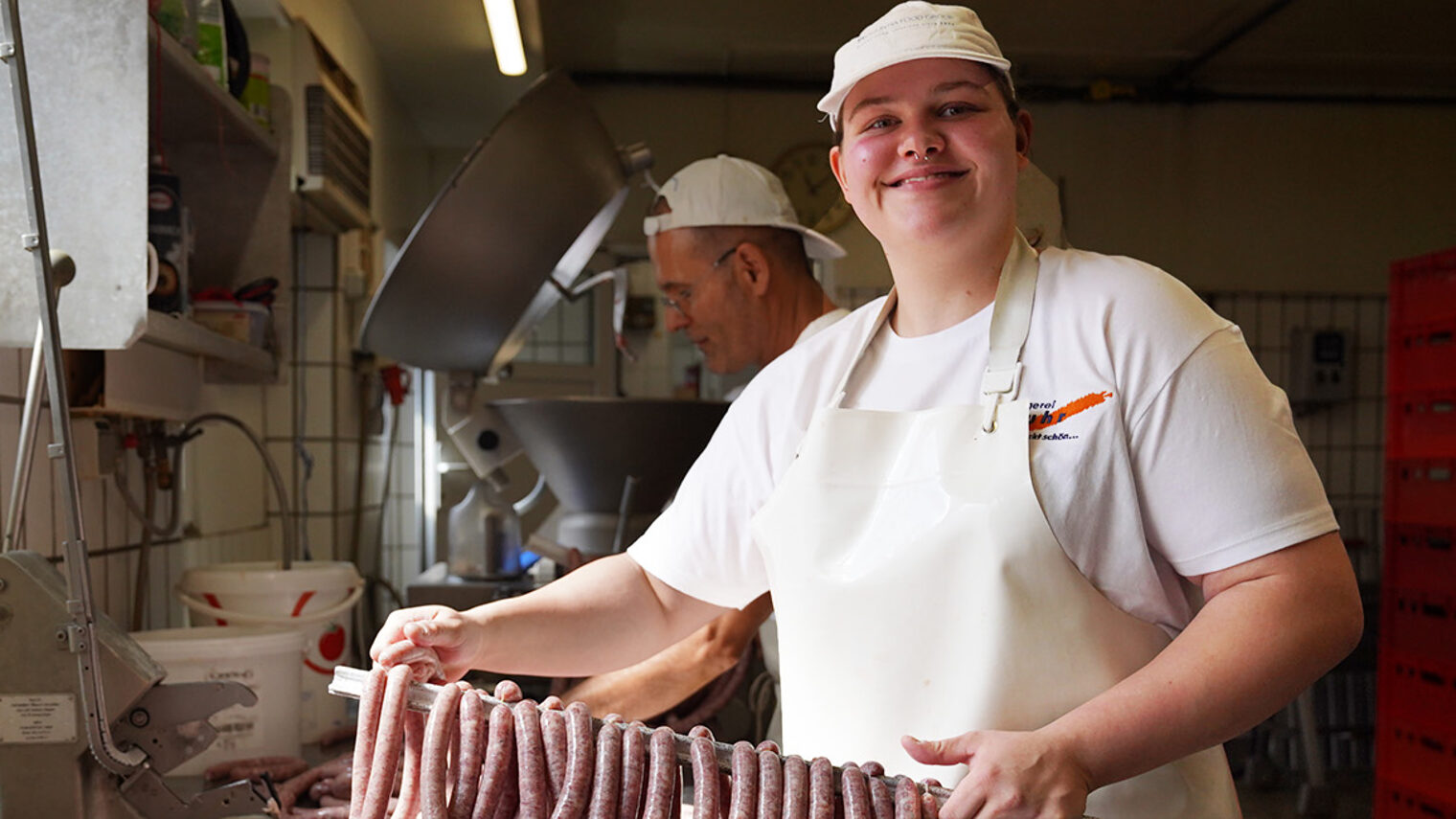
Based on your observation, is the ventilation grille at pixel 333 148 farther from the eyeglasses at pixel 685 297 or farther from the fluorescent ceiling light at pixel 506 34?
the eyeglasses at pixel 685 297

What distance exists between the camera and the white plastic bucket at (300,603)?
2.26 m

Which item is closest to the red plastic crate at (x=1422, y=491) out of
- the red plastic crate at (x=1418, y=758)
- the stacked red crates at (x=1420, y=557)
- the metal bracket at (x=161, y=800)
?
the stacked red crates at (x=1420, y=557)

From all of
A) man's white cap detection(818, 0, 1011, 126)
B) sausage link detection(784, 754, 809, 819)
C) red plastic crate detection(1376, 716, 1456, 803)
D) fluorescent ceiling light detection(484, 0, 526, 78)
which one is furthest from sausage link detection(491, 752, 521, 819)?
red plastic crate detection(1376, 716, 1456, 803)

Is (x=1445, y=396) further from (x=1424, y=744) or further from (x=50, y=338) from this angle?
(x=50, y=338)

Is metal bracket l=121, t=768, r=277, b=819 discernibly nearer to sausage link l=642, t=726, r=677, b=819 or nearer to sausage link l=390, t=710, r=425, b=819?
sausage link l=390, t=710, r=425, b=819

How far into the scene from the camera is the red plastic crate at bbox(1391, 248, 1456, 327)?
3395mm

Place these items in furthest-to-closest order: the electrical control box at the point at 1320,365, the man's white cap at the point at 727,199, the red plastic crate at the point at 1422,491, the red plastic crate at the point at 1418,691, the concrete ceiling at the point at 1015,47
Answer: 1. the electrical control box at the point at 1320,365
2. the concrete ceiling at the point at 1015,47
3. the red plastic crate at the point at 1422,491
4. the red plastic crate at the point at 1418,691
5. the man's white cap at the point at 727,199

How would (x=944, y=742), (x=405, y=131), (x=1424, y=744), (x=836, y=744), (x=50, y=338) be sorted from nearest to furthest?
(x=944, y=742)
(x=50, y=338)
(x=836, y=744)
(x=1424, y=744)
(x=405, y=131)

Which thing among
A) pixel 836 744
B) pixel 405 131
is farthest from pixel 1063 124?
pixel 836 744

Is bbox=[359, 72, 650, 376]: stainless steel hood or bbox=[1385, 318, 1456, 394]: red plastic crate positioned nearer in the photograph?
bbox=[359, 72, 650, 376]: stainless steel hood

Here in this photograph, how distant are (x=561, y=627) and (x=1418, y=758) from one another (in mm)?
3058

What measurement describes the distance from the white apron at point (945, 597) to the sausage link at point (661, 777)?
31 cm

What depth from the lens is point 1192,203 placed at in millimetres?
5660

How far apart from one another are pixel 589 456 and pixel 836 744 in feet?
4.62
